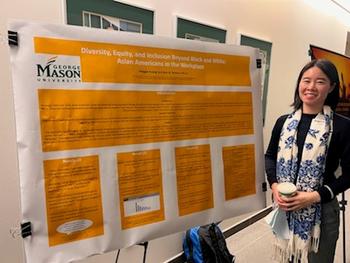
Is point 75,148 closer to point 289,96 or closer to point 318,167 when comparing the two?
point 318,167

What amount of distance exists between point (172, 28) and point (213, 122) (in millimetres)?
974

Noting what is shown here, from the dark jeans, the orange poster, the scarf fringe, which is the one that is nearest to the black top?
the dark jeans

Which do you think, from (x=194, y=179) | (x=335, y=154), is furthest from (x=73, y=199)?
(x=335, y=154)

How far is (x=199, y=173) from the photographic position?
1.09m

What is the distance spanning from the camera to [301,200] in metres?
1.27

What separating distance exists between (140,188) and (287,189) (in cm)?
65

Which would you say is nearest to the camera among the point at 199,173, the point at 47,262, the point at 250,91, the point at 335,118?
the point at 47,262

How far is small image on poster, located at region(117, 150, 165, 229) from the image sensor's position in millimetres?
947

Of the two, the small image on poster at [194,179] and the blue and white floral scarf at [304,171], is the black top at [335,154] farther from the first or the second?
the small image on poster at [194,179]

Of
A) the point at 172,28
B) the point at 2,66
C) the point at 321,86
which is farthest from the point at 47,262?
the point at 172,28

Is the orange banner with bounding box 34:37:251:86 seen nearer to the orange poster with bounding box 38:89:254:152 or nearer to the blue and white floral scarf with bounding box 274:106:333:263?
the orange poster with bounding box 38:89:254:152

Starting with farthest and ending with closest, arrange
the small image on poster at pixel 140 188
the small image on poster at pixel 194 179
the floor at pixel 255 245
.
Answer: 1. the floor at pixel 255 245
2. the small image on poster at pixel 194 179
3. the small image on poster at pixel 140 188

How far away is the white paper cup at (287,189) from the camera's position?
4.08 feet

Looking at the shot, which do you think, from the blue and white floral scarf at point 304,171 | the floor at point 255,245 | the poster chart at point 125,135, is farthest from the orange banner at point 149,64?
the floor at point 255,245
